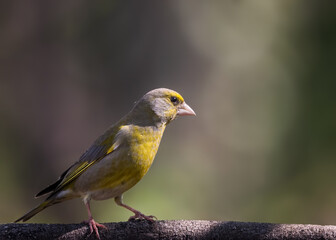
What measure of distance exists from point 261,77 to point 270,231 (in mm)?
6307

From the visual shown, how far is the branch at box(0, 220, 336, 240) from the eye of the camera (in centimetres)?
313

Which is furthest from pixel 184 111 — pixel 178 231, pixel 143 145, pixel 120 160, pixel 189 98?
pixel 189 98

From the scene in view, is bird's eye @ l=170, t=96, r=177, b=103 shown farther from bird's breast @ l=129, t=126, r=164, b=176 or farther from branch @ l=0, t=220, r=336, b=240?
branch @ l=0, t=220, r=336, b=240

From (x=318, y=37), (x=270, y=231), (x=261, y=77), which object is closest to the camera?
(x=270, y=231)

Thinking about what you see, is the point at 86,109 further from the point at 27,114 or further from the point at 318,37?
the point at 318,37

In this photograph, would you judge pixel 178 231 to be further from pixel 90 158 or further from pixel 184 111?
pixel 184 111

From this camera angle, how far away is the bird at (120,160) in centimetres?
375

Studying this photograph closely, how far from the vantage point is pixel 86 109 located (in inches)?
337

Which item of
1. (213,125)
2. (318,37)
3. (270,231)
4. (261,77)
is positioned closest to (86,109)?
(213,125)

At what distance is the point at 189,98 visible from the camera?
830 cm

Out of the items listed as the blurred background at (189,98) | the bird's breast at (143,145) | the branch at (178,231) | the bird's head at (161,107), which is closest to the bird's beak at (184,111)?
the bird's head at (161,107)

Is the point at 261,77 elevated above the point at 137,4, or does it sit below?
below

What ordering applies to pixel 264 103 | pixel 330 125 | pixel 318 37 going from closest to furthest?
pixel 330 125 < pixel 318 37 < pixel 264 103

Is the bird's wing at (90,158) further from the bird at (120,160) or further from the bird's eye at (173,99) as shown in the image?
the bird's eye at (173,99)
